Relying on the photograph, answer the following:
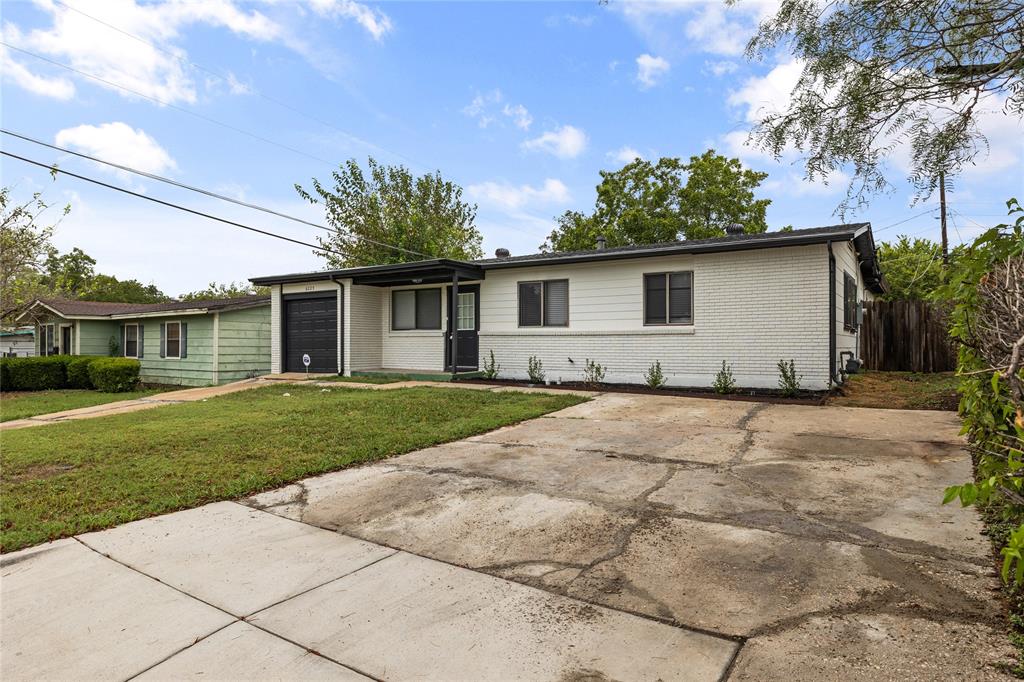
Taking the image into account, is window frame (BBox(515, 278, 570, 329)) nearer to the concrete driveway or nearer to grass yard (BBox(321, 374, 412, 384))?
grass yard (BBox(321, 374, 412, 384))

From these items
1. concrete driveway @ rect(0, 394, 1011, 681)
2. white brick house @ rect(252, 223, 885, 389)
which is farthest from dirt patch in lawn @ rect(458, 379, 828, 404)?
concrete driveway @ rect(0, 394, 1011, 681)

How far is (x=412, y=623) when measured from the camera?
2.48 metres

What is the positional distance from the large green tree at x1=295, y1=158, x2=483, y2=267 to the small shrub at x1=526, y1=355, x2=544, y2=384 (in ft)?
49.7

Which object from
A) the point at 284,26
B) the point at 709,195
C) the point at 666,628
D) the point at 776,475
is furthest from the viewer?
the point at 709,195

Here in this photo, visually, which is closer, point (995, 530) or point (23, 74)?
point (995, 530)

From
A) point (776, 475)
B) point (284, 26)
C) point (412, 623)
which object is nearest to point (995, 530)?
point (776, 475)

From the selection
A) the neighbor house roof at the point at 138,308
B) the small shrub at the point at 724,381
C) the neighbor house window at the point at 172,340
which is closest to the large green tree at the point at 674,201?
the neighbor house roof at the point at 138,308

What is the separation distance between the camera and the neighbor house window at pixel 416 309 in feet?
50.6

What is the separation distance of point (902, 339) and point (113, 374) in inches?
934

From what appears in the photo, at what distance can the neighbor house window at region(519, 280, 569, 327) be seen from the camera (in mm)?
13148

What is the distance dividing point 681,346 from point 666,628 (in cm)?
969

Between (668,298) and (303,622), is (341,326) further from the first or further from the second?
(303,622)

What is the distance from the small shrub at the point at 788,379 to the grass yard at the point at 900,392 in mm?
610

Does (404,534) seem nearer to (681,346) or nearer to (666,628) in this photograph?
(666,628)
